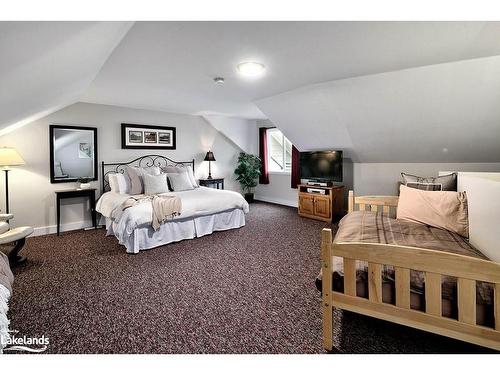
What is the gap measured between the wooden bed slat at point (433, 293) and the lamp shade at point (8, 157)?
467cm

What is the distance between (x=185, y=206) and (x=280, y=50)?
7.73ft

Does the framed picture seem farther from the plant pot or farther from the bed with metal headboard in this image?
the plant pot

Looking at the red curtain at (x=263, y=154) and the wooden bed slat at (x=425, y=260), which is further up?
the red curtain at (x=263, y=154)

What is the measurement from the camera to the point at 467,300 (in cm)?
129

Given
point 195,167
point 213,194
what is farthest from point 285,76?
point 195,167

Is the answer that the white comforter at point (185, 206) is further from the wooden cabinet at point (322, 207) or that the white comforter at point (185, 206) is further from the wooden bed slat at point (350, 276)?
the wooden bed slat at point (350, 276)

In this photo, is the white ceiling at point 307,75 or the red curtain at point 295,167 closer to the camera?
the white ceiling at point 307,75

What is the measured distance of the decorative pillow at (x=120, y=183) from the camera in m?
4.32

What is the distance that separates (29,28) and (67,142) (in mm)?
3826

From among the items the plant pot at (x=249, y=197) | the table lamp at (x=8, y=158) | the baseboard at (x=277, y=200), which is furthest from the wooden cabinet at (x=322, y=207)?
the table lamp at (x=8, y=158)

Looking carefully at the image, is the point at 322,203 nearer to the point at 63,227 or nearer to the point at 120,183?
the point at 120,183

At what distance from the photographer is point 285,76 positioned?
3.15 m

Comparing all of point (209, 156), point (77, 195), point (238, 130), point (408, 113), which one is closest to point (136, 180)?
point (77, 195)
